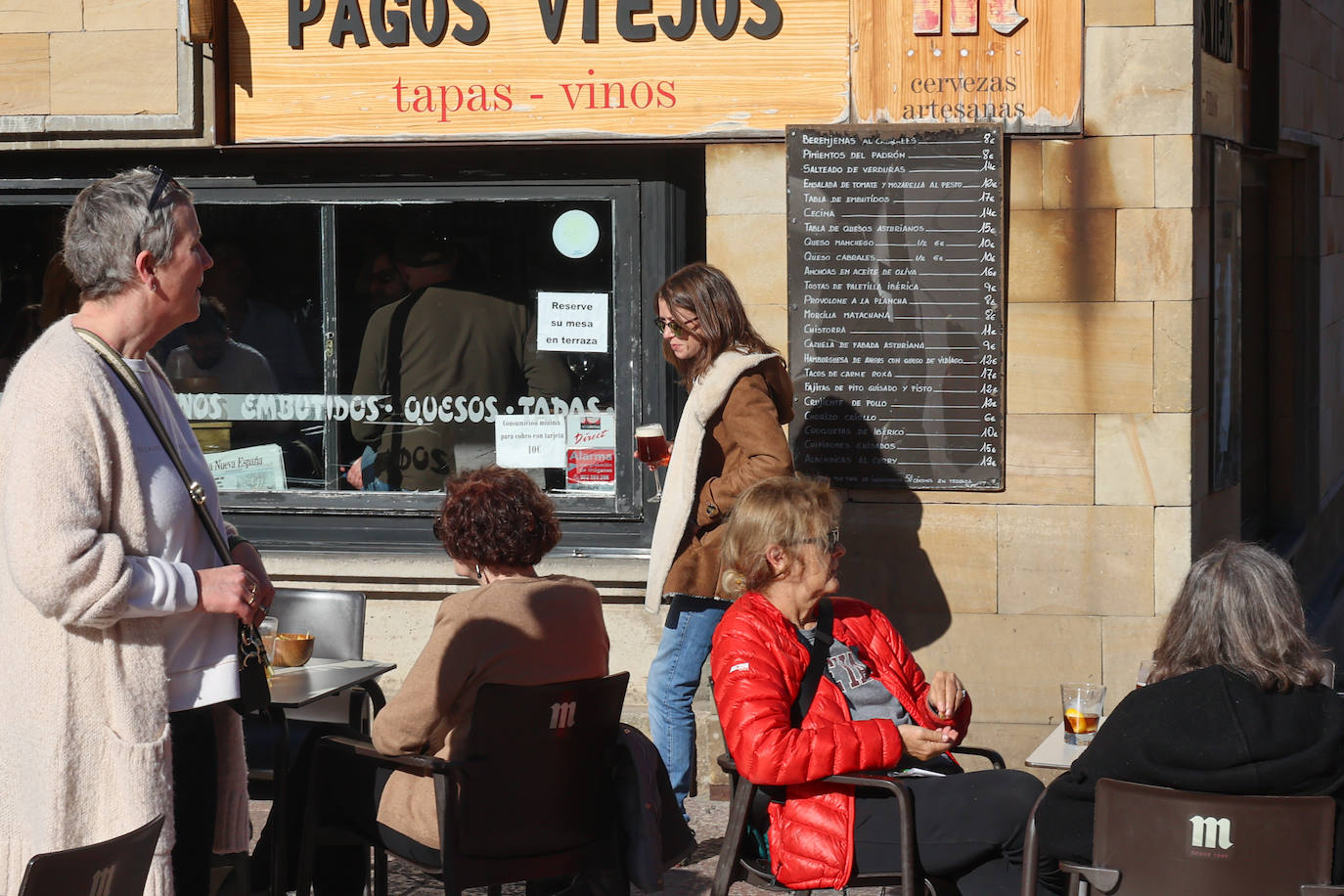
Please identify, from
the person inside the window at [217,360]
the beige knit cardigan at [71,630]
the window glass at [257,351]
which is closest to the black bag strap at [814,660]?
the beige knit cardigan at [71,630]

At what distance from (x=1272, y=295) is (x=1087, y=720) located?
6.34 m

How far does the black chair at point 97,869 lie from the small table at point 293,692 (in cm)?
145

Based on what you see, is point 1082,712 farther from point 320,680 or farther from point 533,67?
point 533,67

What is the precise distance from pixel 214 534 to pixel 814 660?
1459 mm

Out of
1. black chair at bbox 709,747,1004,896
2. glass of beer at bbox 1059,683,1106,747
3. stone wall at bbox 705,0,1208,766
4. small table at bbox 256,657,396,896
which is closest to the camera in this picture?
black chair at bbox 709,747,1004,896

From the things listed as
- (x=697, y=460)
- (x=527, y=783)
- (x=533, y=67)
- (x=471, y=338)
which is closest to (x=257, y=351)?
(x=471, y=338)

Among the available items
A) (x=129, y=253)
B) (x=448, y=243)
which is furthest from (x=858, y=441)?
(x=129, y=253)

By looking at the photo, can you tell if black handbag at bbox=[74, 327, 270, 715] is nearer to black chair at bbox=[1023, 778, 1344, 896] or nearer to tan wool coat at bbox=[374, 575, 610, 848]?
tan wool coat at bbox=[374, 575, 610, 848]

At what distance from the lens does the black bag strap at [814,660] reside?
12.1ft

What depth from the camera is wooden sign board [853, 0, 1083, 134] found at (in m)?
5.72

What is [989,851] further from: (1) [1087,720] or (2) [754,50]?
(2) [754,50]

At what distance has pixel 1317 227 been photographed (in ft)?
30.8

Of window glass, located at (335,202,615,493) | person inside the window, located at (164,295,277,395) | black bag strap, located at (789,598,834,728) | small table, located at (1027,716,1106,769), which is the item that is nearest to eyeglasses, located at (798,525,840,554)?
black bag strap, located at (789,598,834,728)

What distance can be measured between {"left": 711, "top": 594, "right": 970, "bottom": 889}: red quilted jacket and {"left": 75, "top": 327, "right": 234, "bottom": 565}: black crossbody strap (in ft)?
4.00
